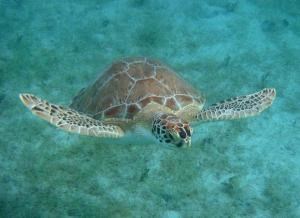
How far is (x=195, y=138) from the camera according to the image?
590cm

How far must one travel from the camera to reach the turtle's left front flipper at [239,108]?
14.9 ft

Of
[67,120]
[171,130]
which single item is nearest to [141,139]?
[171,130]

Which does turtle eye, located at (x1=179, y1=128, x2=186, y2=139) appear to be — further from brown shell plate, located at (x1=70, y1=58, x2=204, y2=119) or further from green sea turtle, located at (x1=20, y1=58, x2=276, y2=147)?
brown shell plate, located at (x1=70, y1=58, x2=204, y2=119)

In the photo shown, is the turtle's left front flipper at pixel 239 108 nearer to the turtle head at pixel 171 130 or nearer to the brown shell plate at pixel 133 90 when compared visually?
the brown shell plate at pixel 133 90

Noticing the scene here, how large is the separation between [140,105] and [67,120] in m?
0.95

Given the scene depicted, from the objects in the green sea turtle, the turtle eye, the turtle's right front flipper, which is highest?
the green sea turtle

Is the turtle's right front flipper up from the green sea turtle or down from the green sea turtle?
down

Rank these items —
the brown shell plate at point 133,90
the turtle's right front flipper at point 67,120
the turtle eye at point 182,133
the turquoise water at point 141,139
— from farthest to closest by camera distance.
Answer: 1. the turquoise water at point 141,139
2. the brown shell plate at point 133,90
3. the turtle's right front flipper at point 67,120
4. the turtle eye at point 182,133

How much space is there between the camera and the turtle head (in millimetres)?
3801

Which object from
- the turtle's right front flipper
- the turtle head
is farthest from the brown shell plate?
the turtle head

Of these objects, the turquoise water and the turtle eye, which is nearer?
the turtle eye

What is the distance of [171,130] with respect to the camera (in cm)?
387

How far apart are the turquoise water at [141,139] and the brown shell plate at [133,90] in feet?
1.62

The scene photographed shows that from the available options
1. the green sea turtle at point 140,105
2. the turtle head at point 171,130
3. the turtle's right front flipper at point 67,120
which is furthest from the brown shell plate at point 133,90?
the turtle head at point 171,130
